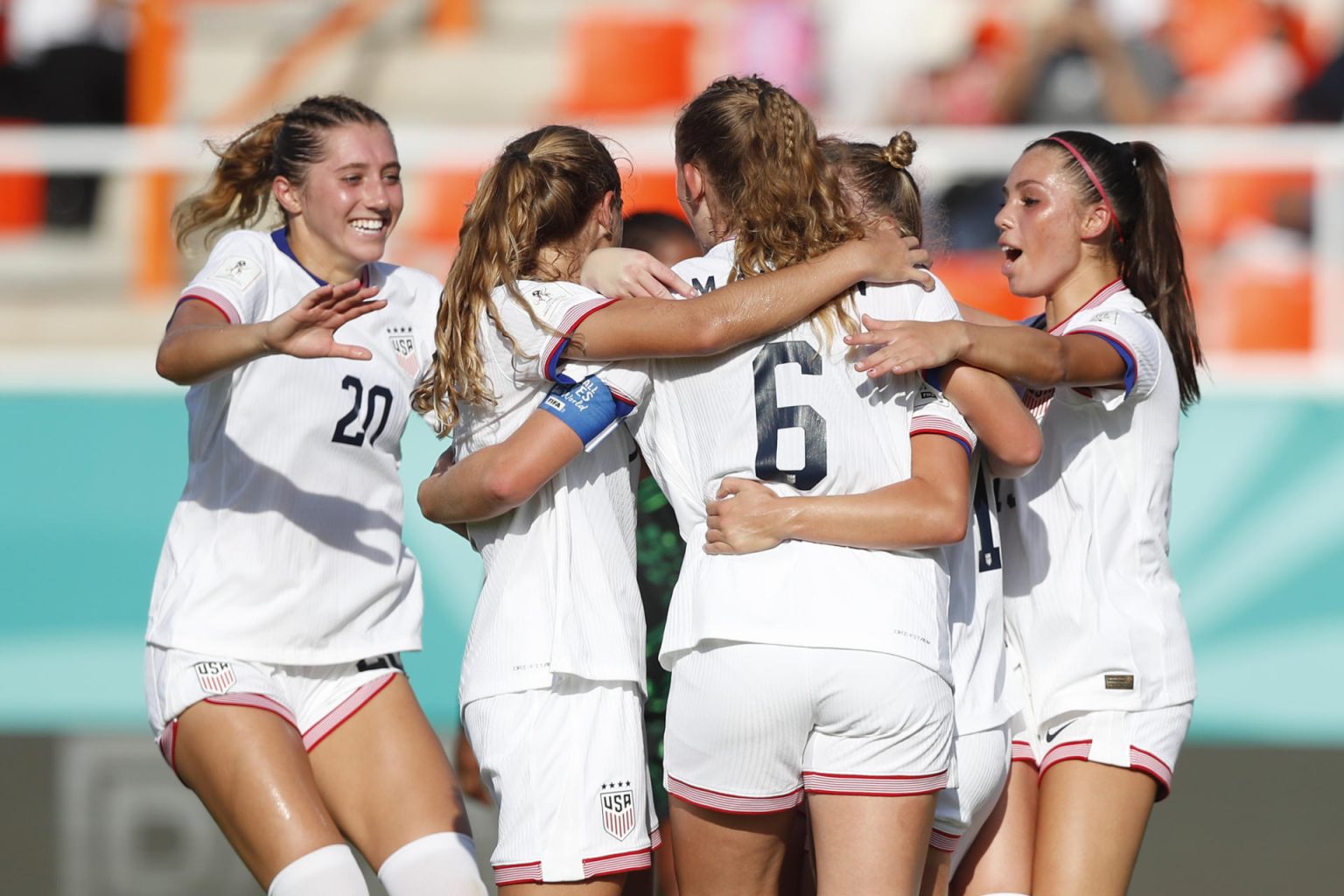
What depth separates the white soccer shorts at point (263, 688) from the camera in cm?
365

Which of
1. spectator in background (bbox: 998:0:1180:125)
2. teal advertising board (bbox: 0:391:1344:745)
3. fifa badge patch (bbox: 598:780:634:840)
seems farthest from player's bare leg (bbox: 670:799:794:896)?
spectator in background (bbox: 998:0:1180:125)

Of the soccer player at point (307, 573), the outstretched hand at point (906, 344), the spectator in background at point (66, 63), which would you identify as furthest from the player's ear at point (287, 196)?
the spectator in background at point (66, 63)

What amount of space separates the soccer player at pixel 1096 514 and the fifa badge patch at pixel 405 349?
4.56 ft

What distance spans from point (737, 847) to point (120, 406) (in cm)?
536

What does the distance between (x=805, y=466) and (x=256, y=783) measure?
1.45 m

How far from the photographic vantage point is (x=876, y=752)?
289cm

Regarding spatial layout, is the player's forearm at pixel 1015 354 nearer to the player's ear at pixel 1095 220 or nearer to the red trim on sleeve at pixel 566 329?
the player's ear at pixel 1095 220

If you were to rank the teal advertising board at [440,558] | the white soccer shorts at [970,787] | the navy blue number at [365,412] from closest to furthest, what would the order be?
the white soccer shorts at [970,787], the navy blue number at [365,412], the teal advertising board at [440,558]

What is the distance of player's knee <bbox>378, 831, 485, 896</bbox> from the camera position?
3.60 meters

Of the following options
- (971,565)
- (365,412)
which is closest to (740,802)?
(971,565)

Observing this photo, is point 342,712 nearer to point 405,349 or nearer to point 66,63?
point 405,349

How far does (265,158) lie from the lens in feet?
13.8

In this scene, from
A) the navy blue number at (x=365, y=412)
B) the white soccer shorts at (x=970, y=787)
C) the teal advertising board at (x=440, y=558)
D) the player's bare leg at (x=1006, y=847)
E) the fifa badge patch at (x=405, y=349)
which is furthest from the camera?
the teal advertising board at (x=440, y=558)

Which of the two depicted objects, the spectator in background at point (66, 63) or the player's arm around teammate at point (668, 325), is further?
the spectator in background at point (66, 63)
